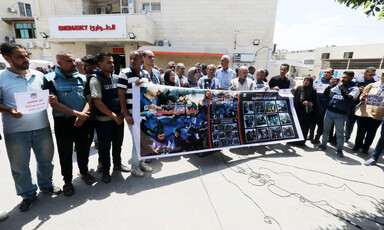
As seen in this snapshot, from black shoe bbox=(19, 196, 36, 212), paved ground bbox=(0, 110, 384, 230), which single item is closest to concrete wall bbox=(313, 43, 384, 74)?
paved ground bbox=(0, 110, 384, 230)

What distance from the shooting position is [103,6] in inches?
696

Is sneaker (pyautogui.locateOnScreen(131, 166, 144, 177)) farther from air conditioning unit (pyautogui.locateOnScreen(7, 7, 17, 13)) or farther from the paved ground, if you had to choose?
air conditioning unit (pyautogui.locateOnScreen(7, 7, 17, 13))

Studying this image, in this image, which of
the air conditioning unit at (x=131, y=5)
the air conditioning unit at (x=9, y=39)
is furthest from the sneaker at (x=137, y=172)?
the air conditioning unit at (x=9, y=39)

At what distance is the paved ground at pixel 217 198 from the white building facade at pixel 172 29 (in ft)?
39.3

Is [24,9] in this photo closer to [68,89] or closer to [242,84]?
[68,89]

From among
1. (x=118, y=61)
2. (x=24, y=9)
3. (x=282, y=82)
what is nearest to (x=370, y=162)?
(x=282, y=82)

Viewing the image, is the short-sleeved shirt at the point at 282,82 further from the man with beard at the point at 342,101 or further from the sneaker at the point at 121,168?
the sneaker at the point at 121,168

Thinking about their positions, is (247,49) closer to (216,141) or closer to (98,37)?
(98,37)

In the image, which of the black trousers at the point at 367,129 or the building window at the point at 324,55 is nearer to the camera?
the black trousers at the point at 367,129

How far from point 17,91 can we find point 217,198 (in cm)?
306

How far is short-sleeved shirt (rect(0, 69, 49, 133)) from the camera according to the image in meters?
Answer: 2.16

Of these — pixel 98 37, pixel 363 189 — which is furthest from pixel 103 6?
pixel 363 189

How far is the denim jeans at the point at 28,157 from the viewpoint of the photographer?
2.32m

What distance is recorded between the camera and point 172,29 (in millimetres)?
15820
